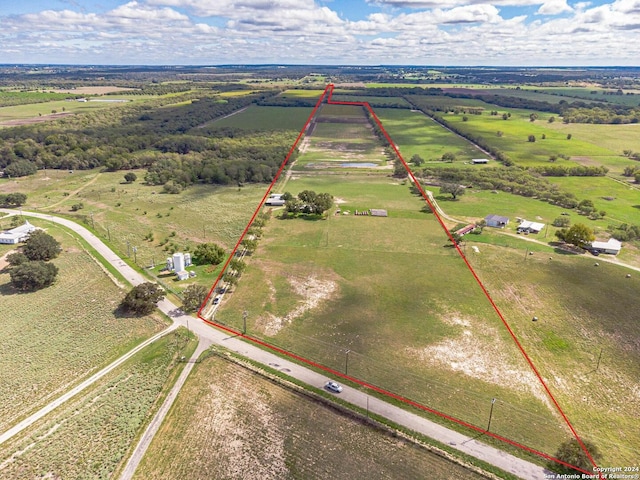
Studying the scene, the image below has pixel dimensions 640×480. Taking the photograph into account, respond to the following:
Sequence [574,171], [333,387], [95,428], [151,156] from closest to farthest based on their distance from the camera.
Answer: [95,428] < [333,387] < [574,171] < [151,156]

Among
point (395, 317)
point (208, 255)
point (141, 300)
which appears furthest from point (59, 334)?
point (395, 317)

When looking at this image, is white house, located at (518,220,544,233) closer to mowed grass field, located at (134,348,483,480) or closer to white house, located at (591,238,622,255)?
white house, located at (591,238,622,255)

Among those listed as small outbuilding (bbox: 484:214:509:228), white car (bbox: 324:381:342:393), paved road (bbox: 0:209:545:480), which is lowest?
small outbuilding (bbox: 484:214:509:228)

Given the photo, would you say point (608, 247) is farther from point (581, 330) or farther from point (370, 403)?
point (370, 403)

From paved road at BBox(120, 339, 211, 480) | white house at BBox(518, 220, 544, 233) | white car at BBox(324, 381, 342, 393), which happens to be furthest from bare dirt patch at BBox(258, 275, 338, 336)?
white house at BBox(518, 220, 544, 233)

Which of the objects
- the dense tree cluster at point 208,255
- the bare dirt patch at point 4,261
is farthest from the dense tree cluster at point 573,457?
the bare dirt patch at point 4,261

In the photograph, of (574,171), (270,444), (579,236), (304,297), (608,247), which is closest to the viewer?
(270,444)
